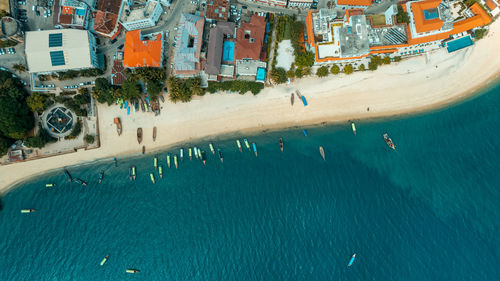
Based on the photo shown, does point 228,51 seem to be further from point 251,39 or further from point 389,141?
point 389,141

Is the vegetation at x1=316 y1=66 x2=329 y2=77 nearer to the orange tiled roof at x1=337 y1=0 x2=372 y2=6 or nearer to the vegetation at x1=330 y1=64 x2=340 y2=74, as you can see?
the vegetation at x1=330 y1=64 x2=340 y2=74

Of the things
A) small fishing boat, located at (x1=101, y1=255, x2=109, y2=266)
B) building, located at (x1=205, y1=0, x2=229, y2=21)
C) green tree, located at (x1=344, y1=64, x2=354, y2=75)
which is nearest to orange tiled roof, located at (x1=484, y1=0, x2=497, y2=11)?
green tree, located at (x1=344, y1=64, x2=354, y2=75)

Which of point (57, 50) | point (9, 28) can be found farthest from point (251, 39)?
point (9, 28)

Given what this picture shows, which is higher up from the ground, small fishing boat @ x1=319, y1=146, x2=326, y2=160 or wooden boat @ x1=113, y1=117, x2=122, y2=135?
wooden boat @ x1=113, y1=117, x2=122, y2=135

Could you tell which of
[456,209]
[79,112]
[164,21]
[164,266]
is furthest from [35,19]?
[456,209]

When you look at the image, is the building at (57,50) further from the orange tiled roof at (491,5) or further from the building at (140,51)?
the orange tiled roof at (491,5)

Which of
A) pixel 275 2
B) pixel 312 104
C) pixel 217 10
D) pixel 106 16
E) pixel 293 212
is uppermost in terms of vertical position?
pixel 275 2

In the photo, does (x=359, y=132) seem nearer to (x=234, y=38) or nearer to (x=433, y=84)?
(x=433, y=84)
